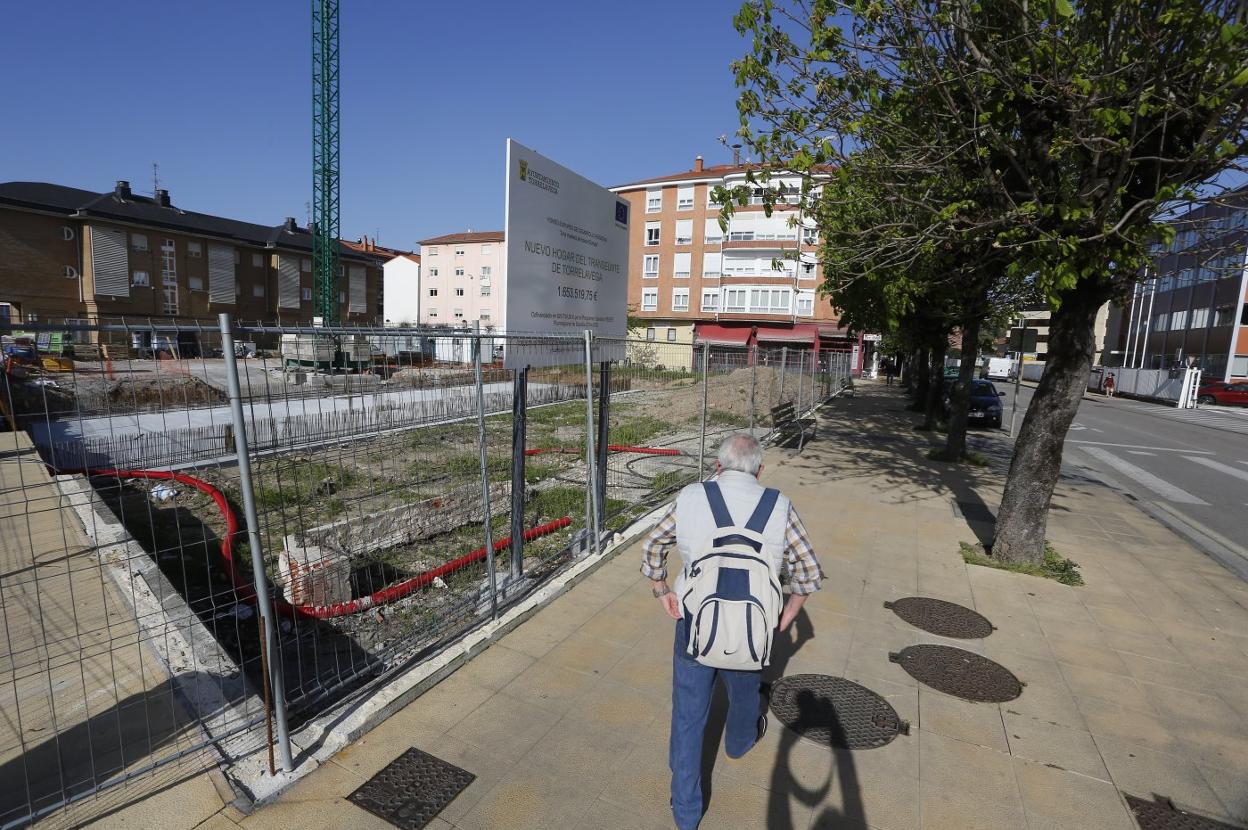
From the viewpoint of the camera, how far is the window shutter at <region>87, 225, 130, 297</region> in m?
42.8

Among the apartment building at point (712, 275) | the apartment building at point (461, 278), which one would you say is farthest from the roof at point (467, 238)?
the apartment building at point (712, 275)

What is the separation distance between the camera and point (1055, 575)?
5.99 meters

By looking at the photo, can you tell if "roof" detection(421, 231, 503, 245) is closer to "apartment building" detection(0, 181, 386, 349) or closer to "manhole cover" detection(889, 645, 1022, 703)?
"apartment building" detection(0, 181, 386, 349)

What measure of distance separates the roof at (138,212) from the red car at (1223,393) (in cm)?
6355

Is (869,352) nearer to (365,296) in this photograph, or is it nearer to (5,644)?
(365,296)

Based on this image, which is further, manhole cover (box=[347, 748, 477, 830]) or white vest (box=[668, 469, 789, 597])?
manhole cover (box=[347, 748, 477, 830])

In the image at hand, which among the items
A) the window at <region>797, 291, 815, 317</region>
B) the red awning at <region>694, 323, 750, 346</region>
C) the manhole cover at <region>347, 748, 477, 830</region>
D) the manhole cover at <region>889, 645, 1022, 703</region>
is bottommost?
the manhole cover at <region>347, 748, 477, 830</region>

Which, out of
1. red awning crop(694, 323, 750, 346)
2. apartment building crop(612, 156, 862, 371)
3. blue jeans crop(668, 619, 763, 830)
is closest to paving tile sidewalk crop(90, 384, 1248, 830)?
blue jeans crop(668, 619, 763, 830)

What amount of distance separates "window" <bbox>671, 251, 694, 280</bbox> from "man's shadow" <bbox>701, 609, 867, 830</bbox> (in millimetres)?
45386

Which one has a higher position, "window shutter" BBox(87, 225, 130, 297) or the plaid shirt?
"window shutter" BBox(87, 225, 130, 297)

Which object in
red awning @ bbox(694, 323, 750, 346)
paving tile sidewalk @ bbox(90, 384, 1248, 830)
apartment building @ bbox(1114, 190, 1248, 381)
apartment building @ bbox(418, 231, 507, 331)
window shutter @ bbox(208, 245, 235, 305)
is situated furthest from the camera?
apartment building @ bbox(418, 231, 507, 331)

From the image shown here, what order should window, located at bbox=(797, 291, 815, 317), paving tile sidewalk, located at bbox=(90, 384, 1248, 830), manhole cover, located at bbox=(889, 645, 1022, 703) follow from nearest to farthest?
paving tile sidewalk, located at bbox=(90, 384, 1248, 830)
manhole cover, located at bbox=(889, 645, 1022, 703)
window, located at bbox=(797, 291, 815, 317)

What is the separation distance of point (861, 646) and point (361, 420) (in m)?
3.89

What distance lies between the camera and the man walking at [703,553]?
2570 millimetres
